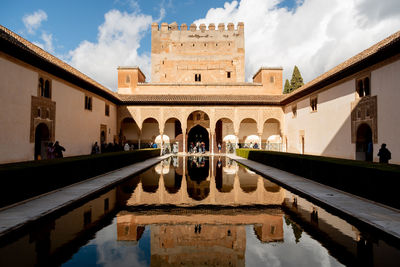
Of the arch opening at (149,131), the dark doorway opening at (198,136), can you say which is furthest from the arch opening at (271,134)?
the arch opening at (149,131)

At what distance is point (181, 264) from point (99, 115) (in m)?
17.0

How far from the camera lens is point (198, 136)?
27.1 meters

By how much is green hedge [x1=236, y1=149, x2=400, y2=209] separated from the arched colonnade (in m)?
13.6

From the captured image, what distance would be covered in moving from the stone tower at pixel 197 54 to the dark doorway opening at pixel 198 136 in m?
8.47

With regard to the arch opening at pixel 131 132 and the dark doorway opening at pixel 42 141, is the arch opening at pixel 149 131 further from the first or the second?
the dark doorway opening at pixel 42 141

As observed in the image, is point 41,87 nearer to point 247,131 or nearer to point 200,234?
point 200,234

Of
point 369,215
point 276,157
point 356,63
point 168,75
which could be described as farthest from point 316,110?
point 168,75

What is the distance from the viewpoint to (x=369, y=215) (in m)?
4.44

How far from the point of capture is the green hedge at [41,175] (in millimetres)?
5047

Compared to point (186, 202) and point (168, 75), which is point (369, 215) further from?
point (168, 75)

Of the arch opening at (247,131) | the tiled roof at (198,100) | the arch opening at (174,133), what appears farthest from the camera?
the arch opening at (174,133)

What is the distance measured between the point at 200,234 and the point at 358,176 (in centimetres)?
429

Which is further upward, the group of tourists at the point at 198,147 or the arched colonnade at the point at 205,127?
the arched colonnade at the point at 205,127

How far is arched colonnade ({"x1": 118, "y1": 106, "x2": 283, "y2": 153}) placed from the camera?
910 inches
